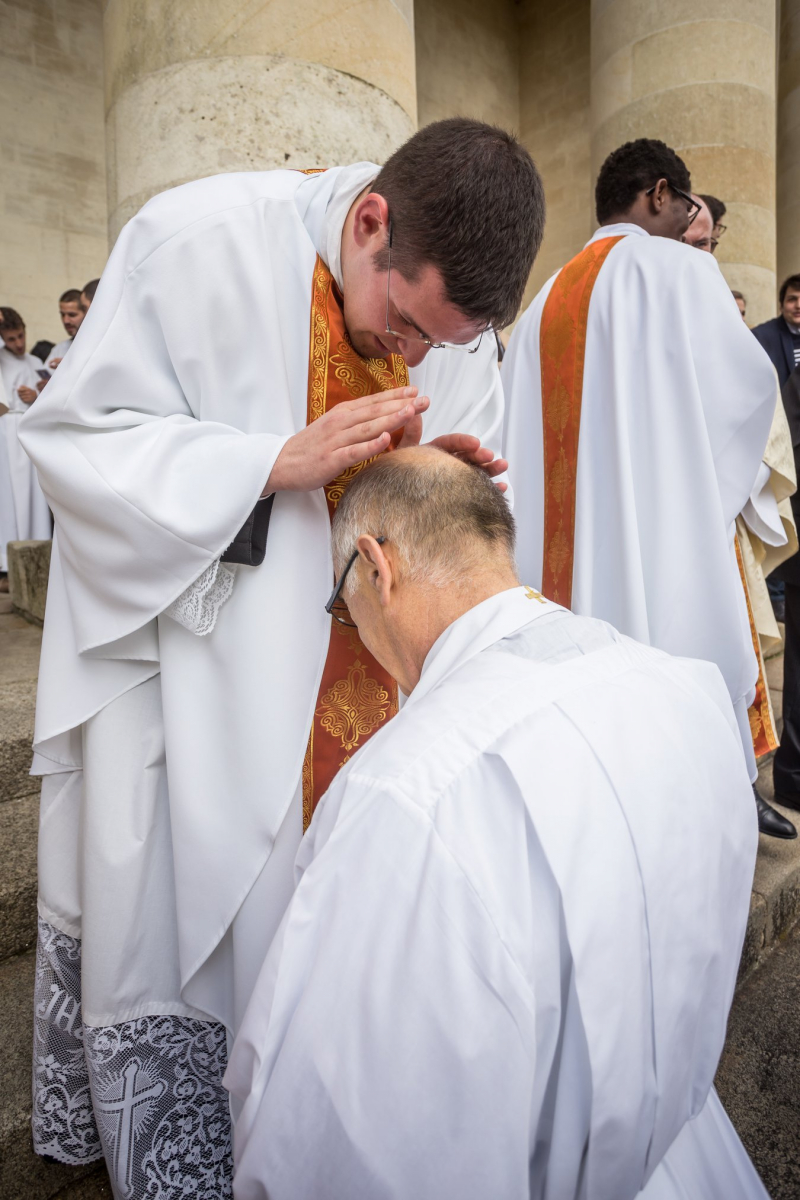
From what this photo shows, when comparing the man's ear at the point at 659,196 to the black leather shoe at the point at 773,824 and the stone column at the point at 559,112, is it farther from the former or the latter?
the stone column at the point at 559,112

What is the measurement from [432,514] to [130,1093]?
3.75 ft

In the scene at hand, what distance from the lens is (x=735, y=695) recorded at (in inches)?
87.5

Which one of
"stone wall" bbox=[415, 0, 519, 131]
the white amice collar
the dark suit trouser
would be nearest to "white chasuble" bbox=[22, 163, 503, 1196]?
the white amice collar

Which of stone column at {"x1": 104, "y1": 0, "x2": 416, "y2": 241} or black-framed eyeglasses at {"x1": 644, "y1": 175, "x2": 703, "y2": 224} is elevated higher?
stone column at {"x1": 104, "y1": 0, "x2": 416, "y2": 241}

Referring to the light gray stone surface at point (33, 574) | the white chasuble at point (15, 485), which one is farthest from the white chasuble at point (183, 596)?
the white chasuble at point (15, 485)

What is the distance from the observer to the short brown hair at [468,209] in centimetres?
111

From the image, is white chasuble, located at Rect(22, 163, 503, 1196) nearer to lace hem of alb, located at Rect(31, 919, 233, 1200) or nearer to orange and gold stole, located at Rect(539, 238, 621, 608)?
lace hem of alb, located at Rect(31, 919, 233, 1200)

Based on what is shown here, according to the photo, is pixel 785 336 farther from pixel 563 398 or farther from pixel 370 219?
pixel 370 219

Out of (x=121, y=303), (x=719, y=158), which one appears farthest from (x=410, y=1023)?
(x=719, y=158)

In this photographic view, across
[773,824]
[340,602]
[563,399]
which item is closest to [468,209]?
[340,602]

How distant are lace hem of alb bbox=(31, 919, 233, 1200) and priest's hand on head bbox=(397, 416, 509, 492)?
1134 mm

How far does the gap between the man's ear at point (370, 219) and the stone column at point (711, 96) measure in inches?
189

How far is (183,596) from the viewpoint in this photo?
129 cm

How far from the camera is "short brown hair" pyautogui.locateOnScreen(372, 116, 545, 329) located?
111 cm
